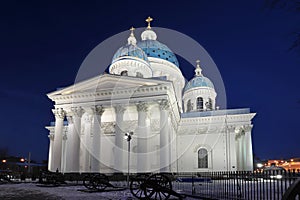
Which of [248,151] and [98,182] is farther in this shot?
[248,151]

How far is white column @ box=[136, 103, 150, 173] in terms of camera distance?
28531mm

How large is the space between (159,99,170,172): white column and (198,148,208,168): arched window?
45.7 ft

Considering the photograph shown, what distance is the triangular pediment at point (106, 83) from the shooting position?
2909cm

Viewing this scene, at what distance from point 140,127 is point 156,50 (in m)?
24.8

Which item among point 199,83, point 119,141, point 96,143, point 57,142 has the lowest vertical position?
point 96,143

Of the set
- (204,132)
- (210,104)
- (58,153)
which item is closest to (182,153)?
(204,132)

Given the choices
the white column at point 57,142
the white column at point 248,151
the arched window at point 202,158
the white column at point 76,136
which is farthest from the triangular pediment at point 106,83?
the white column at point 248,151

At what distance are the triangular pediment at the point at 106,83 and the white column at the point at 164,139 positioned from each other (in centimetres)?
242

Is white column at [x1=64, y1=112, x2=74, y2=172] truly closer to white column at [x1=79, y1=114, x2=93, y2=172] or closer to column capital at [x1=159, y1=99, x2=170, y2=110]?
white column at [x1=79, y1=114, x2=93, y2=172]

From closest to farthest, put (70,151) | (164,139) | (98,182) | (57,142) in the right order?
(98,182), (164,139), (70,151), (57,142)

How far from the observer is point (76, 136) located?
31.2 meters

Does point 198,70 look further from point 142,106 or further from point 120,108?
point 120,108

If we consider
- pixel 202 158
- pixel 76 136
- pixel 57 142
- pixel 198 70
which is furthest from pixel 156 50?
pixel 57 142

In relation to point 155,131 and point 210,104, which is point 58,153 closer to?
point 155,131
